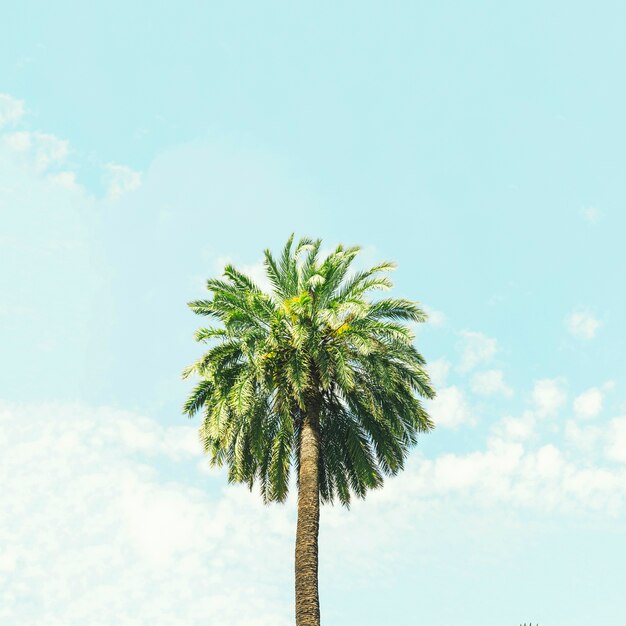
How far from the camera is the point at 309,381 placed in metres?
23.2

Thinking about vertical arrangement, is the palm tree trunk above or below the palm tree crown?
below

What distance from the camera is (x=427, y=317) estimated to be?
24.6 metres

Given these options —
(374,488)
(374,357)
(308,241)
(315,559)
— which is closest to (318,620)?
(315,559)

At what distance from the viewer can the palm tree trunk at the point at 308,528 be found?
1928 cm

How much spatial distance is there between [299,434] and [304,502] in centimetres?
412

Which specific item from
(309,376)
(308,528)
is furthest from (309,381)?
(308,528)

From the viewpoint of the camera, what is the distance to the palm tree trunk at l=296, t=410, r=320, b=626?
63.3 ft

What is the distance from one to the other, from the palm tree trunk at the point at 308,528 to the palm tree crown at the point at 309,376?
0.77m

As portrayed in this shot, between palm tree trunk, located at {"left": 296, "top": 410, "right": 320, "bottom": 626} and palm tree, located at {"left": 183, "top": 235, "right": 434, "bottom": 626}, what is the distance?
48mm

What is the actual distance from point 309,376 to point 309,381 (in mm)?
181

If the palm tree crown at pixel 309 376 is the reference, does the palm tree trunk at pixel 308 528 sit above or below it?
below

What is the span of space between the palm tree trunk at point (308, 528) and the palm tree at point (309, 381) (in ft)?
0.16

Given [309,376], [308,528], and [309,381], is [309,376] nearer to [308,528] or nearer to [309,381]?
[309,381]

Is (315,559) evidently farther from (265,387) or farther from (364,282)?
(364,282)
